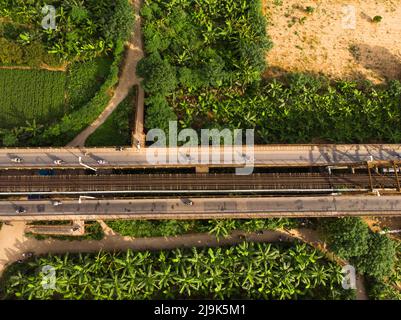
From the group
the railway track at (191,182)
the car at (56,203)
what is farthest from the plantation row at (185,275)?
the railway track at (191,182)

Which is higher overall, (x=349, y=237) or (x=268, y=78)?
(x=268, y=78)

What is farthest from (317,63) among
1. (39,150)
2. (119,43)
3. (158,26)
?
(39,150)

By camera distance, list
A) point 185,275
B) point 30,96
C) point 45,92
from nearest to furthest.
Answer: point 185,275
point 30,96
point 45,92

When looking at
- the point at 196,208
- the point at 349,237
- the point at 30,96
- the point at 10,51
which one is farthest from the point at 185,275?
the point at 10,51

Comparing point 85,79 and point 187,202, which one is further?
point 85,79

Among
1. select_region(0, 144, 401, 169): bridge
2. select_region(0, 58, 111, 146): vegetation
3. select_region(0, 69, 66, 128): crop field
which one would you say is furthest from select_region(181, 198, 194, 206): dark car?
select_region(0, 69, 66, 128): crop field

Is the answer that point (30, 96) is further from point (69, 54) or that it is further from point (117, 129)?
point (117, 129)

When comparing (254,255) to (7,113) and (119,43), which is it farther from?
(7,113)

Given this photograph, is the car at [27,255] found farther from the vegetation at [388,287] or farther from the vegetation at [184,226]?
the vegetation at [388,287]
